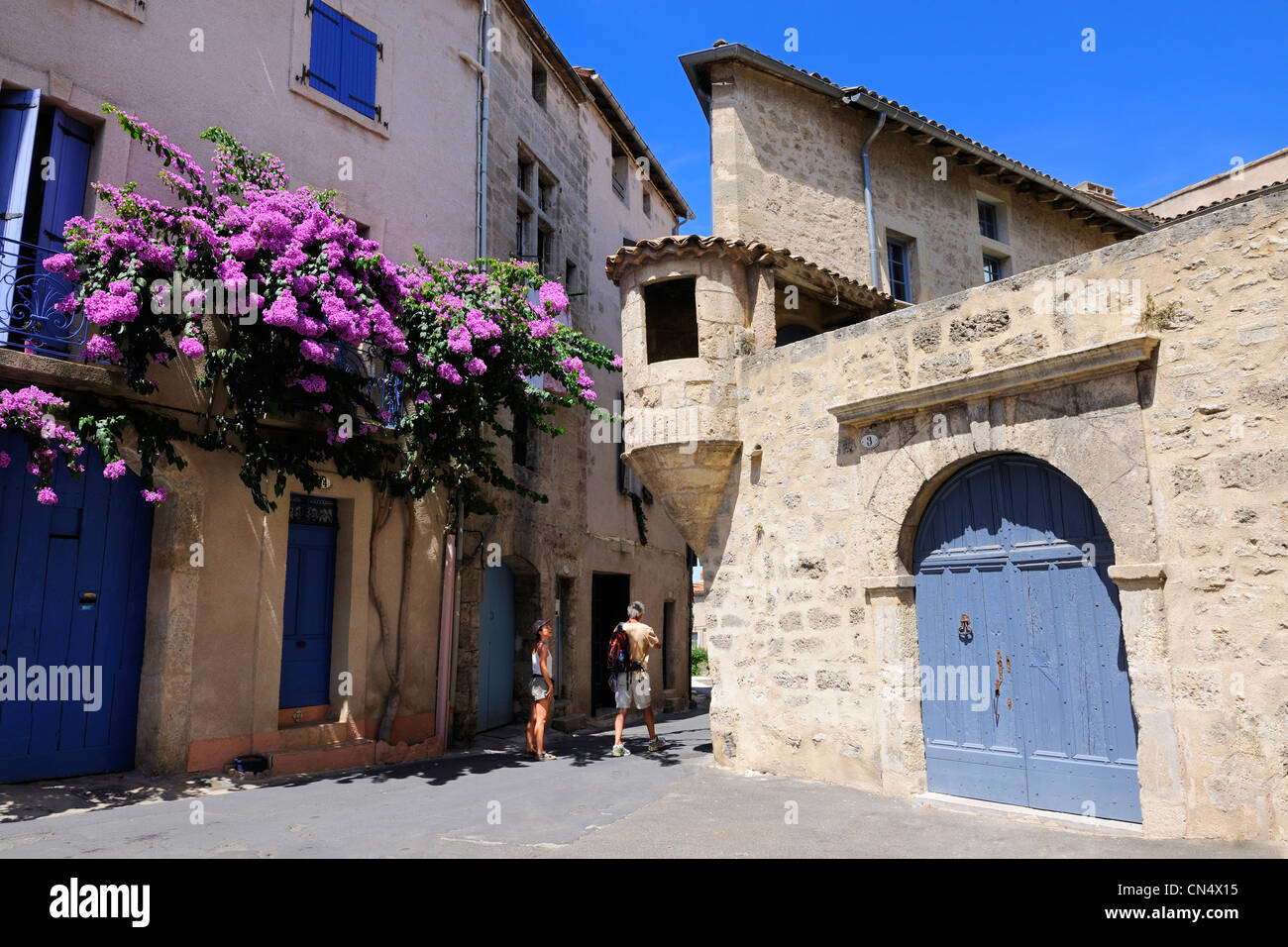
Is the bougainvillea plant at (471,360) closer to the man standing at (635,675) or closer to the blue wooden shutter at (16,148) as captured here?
the man standing at (635,675)

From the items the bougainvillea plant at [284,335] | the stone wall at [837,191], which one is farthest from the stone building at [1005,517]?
the stone wall at [837,191]

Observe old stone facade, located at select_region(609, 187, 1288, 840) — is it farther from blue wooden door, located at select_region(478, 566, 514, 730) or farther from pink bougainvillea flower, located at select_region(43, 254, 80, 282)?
pink bougainvillea flower, located at select_region(43, 254, 80, 282)

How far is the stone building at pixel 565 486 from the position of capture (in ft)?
38.4

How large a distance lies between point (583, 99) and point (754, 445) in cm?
1037

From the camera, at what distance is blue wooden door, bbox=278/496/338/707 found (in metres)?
8.55

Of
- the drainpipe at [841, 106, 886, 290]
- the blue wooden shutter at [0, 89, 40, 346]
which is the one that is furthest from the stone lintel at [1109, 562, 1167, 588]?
the blue wooden shutter at [0, 89, 40, 346]

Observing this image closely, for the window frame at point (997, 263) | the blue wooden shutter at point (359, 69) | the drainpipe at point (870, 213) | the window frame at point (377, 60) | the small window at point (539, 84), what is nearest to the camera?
the window frame at point (377, 60)

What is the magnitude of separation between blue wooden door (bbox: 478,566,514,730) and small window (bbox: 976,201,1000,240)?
933 centimetres

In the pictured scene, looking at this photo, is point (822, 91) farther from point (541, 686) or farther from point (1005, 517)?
point (541, 686)

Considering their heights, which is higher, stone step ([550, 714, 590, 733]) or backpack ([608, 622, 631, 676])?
backpack ([608, 622, 631, 676])

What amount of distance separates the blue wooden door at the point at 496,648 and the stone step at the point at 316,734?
2.71 metres

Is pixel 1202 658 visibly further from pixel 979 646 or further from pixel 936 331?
pixel 936 331

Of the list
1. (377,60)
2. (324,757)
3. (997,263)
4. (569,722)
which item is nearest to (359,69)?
(377,60)
